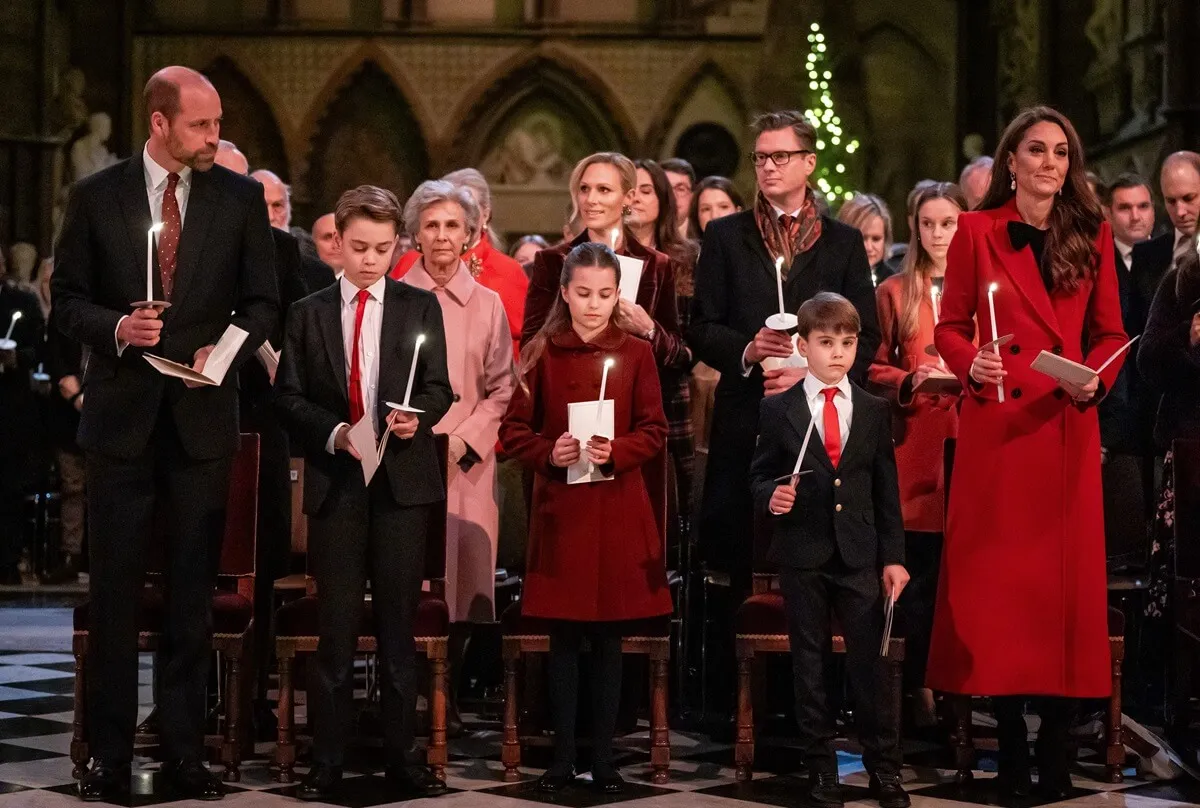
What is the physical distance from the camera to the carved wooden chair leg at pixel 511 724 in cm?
495

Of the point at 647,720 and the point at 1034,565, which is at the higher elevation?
the point at 1034,565

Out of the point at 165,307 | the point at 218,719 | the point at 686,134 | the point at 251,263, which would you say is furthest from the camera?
the point at 686,134

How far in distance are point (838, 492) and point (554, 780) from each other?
1131mm

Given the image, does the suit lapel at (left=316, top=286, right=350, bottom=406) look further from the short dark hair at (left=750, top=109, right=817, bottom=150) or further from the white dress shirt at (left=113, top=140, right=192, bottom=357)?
the short dark hair at (left=750, top=109, right=817, bottom=150)

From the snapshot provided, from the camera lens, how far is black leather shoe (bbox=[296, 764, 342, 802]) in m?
4.63

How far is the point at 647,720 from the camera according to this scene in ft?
19.7

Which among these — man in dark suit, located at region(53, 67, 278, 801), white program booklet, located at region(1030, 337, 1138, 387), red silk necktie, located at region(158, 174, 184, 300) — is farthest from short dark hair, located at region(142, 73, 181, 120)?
white program booklet, located at region(1030, 337, 1138, 387)

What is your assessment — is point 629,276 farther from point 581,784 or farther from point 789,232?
point 581,784

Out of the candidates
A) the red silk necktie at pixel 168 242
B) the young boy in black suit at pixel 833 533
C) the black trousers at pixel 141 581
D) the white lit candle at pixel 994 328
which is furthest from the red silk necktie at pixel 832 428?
the red silk necktie at pixel 168 242

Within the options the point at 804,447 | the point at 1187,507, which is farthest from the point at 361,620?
the point at 1187,507

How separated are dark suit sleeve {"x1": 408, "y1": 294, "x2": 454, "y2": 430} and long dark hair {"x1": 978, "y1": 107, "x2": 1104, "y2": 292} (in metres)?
1.69

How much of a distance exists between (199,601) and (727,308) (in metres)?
1.92

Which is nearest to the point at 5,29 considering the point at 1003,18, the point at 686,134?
the point at 686,134

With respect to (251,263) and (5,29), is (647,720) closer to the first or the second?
(251,263)
